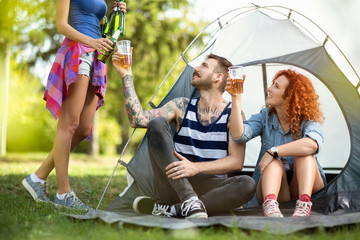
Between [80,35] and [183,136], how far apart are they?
3.36 ft

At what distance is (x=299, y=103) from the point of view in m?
2.85

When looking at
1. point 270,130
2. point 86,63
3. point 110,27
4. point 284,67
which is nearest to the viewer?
point 86,63

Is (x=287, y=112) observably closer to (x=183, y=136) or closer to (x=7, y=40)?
(x=183, y=136)

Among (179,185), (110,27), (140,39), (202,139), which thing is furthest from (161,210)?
(140,39)

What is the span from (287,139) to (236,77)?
31.0 inches

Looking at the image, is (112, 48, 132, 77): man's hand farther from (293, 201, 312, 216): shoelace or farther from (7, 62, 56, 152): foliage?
(7, 62, 56, 152): foliage

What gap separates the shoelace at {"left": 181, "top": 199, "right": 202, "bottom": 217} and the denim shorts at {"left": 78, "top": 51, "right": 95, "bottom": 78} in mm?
1187

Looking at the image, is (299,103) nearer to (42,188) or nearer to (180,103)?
(180,103)

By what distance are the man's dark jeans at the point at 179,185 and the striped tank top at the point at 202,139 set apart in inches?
8.3

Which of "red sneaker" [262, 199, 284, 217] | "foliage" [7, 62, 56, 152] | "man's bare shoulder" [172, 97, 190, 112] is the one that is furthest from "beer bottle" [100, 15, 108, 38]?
"foliage" [7, 62, 56, 152]

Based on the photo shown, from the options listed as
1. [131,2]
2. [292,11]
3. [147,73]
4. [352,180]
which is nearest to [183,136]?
[352,180]

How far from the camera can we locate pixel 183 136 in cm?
292

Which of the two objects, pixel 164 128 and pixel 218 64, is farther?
pixel 218 64

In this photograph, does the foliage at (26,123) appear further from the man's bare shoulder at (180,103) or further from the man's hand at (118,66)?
the man's hand at (118,66)
